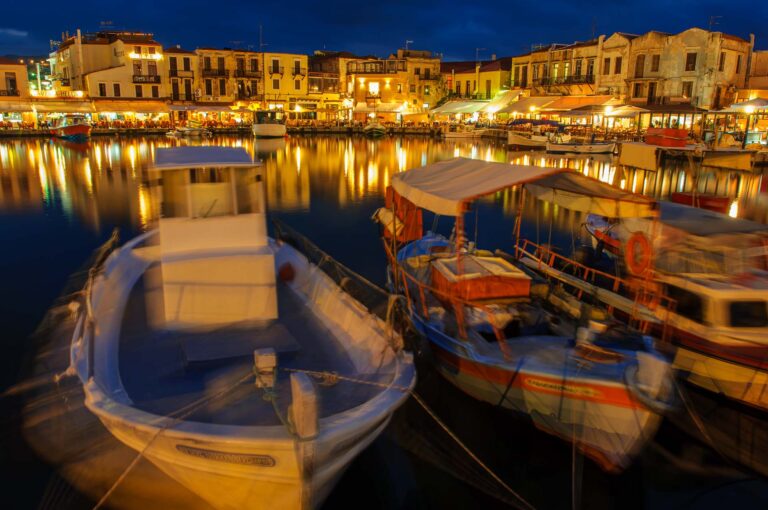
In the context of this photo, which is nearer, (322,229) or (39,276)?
(39,276)

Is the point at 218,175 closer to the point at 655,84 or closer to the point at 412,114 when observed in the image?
the point at 655,84

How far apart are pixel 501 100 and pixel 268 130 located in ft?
86.9

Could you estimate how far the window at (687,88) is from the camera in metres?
47.8

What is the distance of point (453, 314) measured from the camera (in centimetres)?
953

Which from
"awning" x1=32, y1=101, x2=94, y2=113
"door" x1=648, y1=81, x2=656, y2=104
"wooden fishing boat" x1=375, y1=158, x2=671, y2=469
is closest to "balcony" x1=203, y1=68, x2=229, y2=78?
"awning" x1=32, y1=101, x2=94, y2=113

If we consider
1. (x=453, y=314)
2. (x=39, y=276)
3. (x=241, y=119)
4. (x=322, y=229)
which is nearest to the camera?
(x=453, y=314)

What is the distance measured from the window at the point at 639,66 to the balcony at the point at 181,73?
49794mm

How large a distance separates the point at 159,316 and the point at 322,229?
45.9 ft

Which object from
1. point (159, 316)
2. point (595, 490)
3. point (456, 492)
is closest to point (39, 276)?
point (159, 316)

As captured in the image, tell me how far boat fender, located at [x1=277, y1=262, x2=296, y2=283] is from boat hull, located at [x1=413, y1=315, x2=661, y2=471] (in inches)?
123

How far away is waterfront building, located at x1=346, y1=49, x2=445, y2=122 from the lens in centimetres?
7406

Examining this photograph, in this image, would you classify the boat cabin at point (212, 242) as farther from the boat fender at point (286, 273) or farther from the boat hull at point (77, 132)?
the boat hull at point (77, 132)

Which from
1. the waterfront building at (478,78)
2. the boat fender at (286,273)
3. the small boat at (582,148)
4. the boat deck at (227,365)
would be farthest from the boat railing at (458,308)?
the waterfront building at (478,78)

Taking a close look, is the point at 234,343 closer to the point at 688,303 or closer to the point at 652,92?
the point at 688,303
